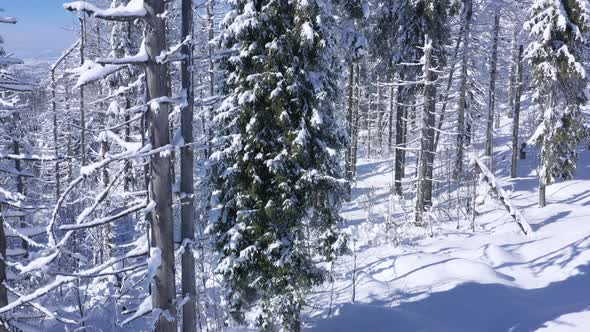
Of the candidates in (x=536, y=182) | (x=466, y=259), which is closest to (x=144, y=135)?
(x=466, y=259)

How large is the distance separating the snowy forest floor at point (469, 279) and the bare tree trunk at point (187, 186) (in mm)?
3558

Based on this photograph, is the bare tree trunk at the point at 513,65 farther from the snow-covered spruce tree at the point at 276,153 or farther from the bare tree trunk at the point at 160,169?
the bare tree trunk at the point at 160,169

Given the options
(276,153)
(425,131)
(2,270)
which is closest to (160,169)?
(276,153)

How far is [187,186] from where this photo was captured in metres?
7.48

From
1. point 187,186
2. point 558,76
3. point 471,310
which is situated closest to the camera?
point 187,186

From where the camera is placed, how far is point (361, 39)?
31.8 ft

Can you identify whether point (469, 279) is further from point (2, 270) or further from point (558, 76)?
point (558, 76)

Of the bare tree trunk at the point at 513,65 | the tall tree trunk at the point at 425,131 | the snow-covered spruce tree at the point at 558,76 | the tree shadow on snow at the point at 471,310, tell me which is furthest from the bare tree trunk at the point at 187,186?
the bare tree trunk at the point at 513,65

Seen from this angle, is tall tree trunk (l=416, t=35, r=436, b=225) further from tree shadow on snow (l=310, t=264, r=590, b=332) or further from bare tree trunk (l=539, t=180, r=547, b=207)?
bare tree trunk (l=539, t=180, r=547, b=207)

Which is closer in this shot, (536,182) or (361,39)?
(361,39)

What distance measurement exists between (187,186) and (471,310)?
739 cm

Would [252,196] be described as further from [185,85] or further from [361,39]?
[361,39]

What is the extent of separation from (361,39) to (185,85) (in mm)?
4187

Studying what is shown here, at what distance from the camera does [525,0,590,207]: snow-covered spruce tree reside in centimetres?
1814
